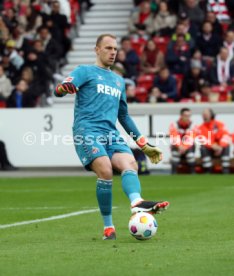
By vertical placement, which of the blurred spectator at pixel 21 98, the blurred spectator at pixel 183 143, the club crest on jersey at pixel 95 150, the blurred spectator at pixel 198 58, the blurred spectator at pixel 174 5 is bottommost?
the blurred spectator at pixel 183 143

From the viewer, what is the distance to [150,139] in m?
24.2

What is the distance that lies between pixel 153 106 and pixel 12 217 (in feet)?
37.9

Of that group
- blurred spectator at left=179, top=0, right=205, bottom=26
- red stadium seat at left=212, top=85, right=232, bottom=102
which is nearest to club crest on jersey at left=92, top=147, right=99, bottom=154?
red stadium seat at left=212, top=85, right=232, bottom=102

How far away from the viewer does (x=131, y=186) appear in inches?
406

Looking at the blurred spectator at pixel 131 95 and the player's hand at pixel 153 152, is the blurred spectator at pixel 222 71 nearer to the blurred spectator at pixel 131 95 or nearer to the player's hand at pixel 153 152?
the blurred spectator at pixel 131 95

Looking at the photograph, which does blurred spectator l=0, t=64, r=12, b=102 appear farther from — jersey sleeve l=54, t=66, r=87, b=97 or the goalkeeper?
jersey sleeve l=54, t=66, r=87, b=97

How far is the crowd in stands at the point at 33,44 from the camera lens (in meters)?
27.2

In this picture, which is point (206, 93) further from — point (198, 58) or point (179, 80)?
point (198, 58)

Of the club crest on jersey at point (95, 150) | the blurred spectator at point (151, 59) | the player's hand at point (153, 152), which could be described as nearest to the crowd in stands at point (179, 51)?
the blurred spectator at point (151, 59)

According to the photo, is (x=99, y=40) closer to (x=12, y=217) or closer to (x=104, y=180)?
(x=104, y=180)

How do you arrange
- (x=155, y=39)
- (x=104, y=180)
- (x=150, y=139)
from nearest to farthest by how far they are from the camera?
(x=104, y=180), (x=150, y=139), (x=155, y=39)

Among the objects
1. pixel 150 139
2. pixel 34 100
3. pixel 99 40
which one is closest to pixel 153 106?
pixel 150 139

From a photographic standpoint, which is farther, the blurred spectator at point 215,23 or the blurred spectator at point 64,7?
the blurred spectator at point 64,7

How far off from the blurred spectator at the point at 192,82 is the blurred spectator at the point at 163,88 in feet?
1.11
